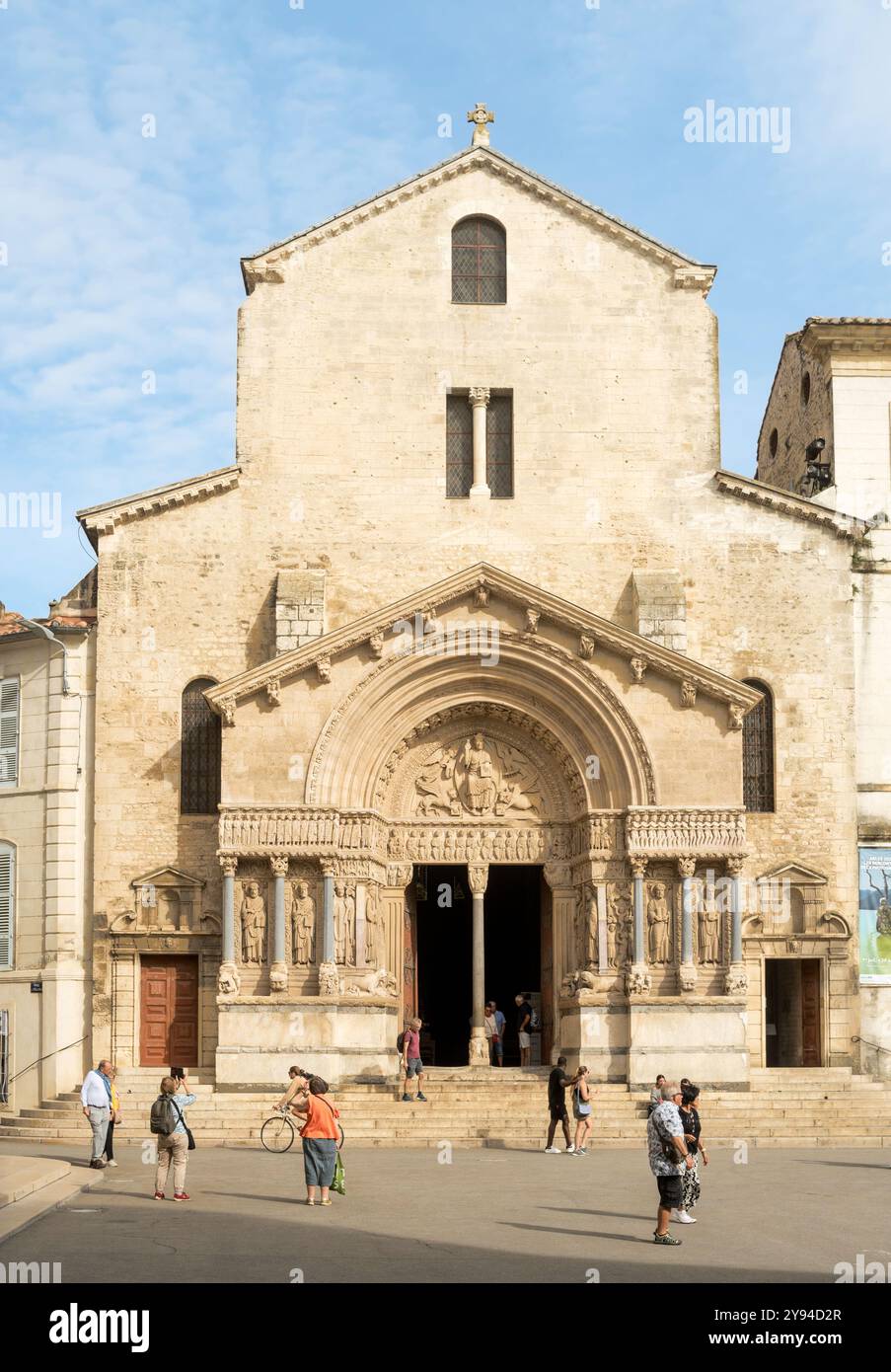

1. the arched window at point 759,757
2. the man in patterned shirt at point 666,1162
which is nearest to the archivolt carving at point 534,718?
the arched window at point 759,757

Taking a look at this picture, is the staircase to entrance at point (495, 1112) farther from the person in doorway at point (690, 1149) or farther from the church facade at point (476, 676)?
the person in doorway at point (690, 1149)

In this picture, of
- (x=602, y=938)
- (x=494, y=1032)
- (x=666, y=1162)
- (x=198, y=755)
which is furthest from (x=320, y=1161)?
(x=198, y=755)

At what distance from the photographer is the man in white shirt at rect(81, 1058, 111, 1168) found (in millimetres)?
23641

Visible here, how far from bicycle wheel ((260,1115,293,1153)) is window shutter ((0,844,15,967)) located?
319 inches

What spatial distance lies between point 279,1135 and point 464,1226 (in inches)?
368

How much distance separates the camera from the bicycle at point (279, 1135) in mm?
26141

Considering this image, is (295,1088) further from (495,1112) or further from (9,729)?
(9,729)

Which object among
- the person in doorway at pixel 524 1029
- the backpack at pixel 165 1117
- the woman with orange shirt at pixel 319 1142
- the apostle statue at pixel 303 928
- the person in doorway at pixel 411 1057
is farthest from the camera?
the person in doorway at pixel 524 1029

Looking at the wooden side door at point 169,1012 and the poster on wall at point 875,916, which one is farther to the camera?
the poster on wall at point 875,916

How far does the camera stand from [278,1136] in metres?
26.3

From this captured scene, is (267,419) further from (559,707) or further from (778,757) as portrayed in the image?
(778,757)

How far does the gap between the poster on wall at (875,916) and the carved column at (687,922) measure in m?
3.83

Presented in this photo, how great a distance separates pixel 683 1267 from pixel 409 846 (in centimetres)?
1799
